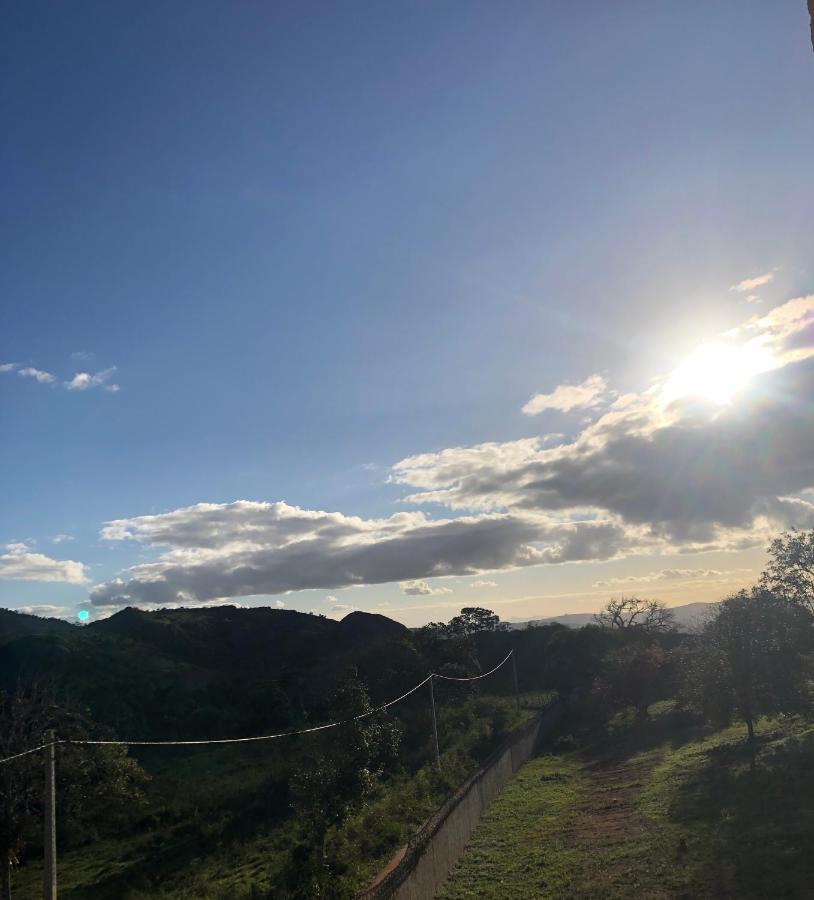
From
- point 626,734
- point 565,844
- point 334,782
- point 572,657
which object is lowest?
point 626,734

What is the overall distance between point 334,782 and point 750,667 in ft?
66.0

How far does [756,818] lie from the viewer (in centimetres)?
2194

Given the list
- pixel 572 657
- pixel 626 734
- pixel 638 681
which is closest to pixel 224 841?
pixel 626 734

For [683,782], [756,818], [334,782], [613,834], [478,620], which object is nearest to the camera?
[756,818]

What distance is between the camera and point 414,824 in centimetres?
2392

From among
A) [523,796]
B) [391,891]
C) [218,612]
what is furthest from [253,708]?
[218,612]

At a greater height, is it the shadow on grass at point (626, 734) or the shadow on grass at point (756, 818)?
the shadow on grass at point (756, 818)

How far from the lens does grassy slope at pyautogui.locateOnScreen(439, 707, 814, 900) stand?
17.8 m

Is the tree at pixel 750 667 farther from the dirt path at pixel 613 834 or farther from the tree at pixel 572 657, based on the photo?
the tree at pixel 572 657

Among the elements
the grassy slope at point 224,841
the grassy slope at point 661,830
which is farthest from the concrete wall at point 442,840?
the grassy slope at point 224,841

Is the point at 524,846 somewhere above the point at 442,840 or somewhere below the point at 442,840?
below

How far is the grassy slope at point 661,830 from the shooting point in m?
17.8

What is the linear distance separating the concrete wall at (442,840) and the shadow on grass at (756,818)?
7.25 m

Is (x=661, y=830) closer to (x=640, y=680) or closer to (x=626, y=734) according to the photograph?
(x=626, y=734)
